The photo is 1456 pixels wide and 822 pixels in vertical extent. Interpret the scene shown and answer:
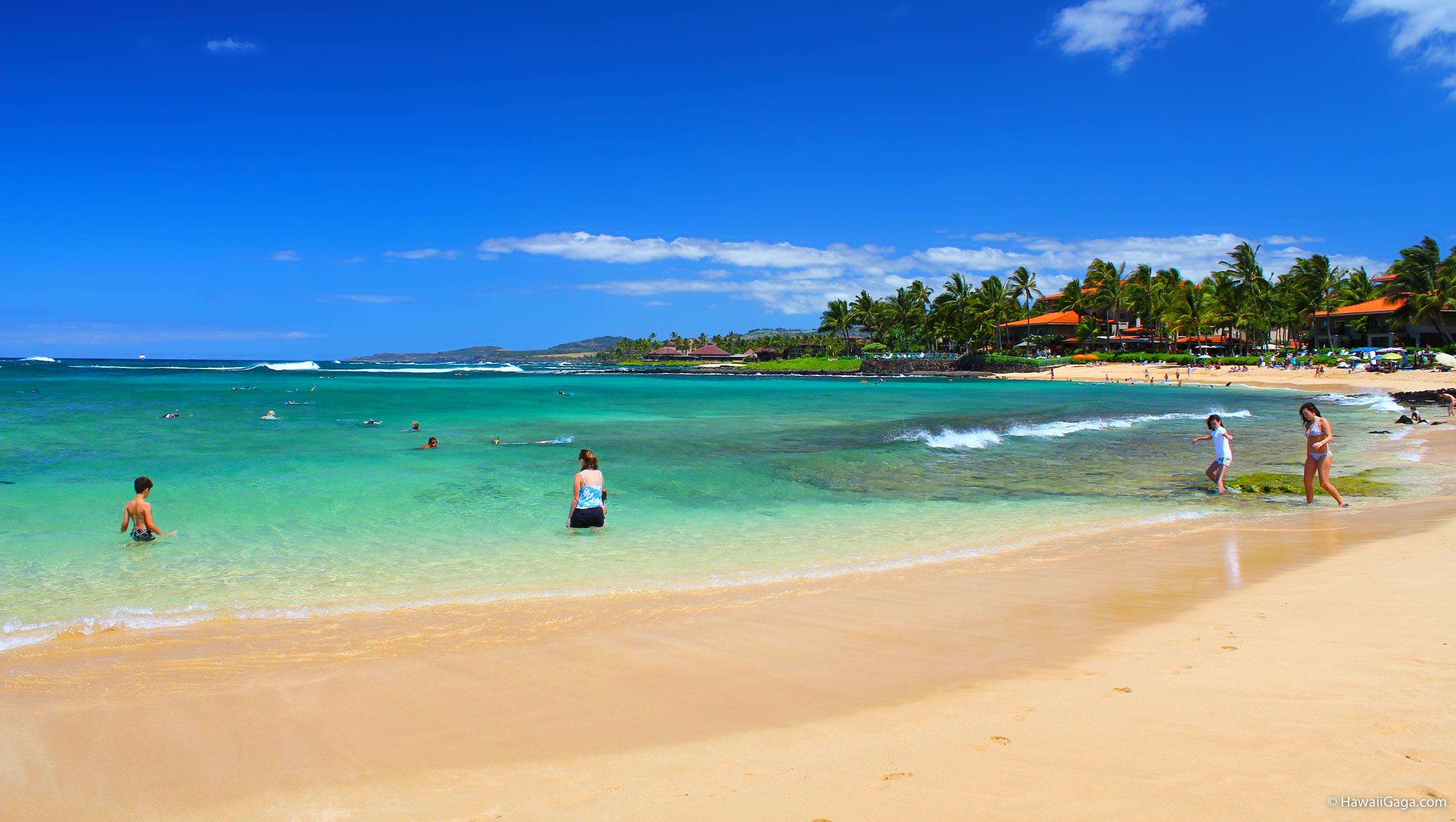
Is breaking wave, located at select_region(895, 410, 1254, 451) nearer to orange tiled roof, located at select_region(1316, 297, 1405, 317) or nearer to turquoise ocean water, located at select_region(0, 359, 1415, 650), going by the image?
turquoise ocean water, located at select_region(0, 359, 1415, 650)

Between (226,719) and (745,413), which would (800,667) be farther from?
(745,413)

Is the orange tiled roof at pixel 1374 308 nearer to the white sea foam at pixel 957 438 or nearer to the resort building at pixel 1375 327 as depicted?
the resort building at pixel 1375 327

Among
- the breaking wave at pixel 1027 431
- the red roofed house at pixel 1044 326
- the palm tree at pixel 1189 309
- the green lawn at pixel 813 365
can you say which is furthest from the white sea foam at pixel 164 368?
the palm tree at pixel 1189 309

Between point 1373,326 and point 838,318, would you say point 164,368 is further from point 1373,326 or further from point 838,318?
point 1373,326

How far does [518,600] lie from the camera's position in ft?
22.9

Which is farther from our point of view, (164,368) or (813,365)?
(164,368)

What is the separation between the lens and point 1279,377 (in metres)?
59.2

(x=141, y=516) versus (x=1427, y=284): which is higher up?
(x=1427, y=284)

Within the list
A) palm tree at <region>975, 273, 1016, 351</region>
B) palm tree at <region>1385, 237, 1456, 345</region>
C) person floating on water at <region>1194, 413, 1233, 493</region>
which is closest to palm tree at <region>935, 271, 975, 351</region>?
palm tree at <region>975, 273, 1016, 351</region>

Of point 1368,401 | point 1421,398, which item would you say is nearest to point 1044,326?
point 1368,401

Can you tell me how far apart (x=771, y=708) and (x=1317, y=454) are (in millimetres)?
11942

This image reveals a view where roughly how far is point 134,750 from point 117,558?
20.0 feet

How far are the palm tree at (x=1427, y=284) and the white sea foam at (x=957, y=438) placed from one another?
5680 centimetres

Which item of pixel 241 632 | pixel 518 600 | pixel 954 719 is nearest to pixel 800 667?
pixel 954 719
